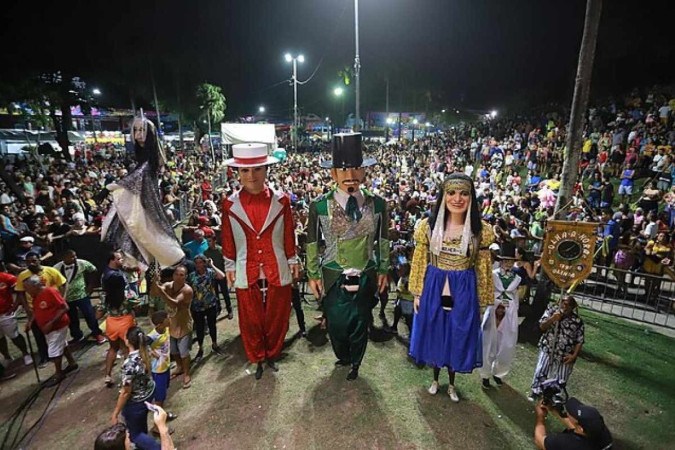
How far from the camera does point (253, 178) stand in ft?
14.0

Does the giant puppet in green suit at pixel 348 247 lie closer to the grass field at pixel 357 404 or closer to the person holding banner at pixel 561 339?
the grass field at pixel 357 404

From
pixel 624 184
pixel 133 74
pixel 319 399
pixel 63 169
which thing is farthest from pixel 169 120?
pixel 319 399

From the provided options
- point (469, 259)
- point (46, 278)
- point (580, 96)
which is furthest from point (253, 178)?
point (580, 96)

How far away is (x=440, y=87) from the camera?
150 ft

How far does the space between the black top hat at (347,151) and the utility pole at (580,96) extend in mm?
3155

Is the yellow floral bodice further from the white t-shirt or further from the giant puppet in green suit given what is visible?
the white t-shirt

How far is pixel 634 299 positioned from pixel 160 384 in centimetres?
753

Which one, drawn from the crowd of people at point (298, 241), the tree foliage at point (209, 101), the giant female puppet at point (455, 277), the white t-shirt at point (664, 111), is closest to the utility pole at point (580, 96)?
the crowd of people at point (298, 241)

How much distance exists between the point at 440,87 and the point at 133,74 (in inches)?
1235

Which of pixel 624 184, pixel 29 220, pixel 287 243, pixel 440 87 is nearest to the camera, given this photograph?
pixel 287 243

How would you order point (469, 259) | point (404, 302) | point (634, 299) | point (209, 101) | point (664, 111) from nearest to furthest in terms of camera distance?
point (469, 259) → point (404, 302) → point (634, 299) → point (664, 111) → point (209, 101)

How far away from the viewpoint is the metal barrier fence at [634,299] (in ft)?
21.6

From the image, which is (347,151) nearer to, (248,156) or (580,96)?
(248,156)

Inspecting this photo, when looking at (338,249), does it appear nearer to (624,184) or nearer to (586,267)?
(586,267)
